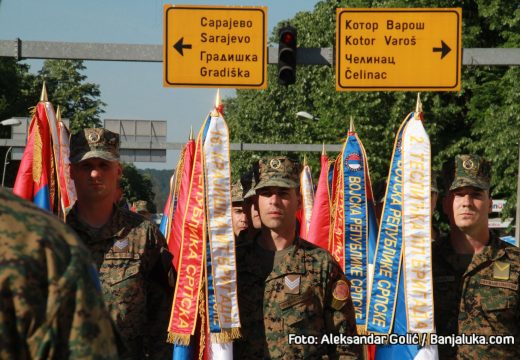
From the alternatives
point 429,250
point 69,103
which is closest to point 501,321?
point 429,250

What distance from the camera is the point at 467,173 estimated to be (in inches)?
254

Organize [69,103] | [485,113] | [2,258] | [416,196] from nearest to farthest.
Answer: [2,258] < [416,196] < [485,113] < [69,103]

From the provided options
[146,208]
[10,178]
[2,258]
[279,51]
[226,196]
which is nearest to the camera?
[2,258]

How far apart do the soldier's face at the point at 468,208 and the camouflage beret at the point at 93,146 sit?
7.04ft

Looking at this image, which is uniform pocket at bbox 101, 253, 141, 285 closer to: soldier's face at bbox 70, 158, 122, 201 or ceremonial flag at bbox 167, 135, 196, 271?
soldier's face at bbox 70, 158, 122, 201

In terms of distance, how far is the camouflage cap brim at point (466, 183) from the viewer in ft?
20.8

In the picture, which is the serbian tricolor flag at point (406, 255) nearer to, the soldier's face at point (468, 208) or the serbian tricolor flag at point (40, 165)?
the soldier's face at point (468, 208)

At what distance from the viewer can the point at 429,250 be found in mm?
6629

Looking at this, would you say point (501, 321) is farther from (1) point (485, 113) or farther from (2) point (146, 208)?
(1) point (485, 113)

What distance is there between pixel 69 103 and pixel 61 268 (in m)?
85.8

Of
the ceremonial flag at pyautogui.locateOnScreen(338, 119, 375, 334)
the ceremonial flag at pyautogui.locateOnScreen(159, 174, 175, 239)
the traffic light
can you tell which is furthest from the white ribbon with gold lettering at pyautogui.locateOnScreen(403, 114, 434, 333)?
the traffic light

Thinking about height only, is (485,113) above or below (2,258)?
above

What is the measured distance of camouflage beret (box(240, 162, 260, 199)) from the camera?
6211mm

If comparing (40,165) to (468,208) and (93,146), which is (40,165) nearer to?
(93,146)
